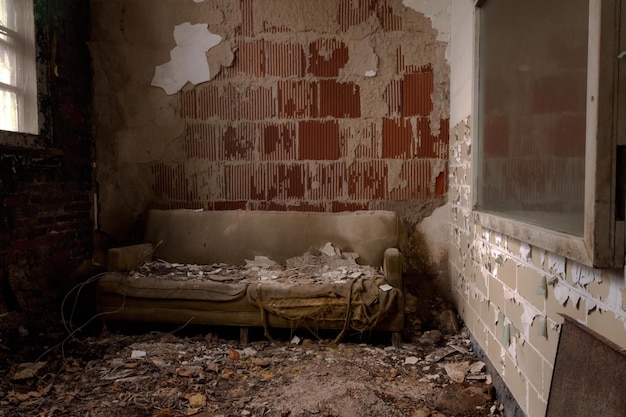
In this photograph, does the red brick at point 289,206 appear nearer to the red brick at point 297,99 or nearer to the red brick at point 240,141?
the red brick at point 240,141

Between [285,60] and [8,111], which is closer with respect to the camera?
[8,111]

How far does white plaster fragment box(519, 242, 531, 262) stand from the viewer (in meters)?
1.77

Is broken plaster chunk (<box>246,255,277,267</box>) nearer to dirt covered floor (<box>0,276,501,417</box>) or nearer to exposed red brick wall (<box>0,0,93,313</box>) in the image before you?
dirt covered floor (<box>0,276,501,417</box>)

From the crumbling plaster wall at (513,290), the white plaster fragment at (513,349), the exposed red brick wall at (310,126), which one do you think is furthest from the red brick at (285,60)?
the white plaster fragment at (513,349)

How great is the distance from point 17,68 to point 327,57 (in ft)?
7.69

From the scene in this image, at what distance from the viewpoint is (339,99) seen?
3795mm

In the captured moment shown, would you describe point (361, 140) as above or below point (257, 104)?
below

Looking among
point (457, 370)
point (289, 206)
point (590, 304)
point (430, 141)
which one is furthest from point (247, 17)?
point (590, 304)

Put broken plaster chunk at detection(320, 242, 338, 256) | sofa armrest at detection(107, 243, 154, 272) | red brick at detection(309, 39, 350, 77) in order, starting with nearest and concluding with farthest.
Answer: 1. sofa armrest at detection(107, 243, 154, 272)
2. broken plaster chunk at detection(320, 242, 338, 256)
3. red brick at detection(309, 39, 350, 77)

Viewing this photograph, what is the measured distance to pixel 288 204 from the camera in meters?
3.88

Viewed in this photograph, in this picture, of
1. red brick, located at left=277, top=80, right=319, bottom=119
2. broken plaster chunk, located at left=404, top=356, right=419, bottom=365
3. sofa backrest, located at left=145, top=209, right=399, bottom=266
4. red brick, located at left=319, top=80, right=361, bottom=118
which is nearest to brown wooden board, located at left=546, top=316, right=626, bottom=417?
broken plaster chunk, located at left=404, top=356, right=419, bottom=365

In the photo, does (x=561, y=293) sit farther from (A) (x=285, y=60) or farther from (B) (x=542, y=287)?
(A) (x=285, y=60)

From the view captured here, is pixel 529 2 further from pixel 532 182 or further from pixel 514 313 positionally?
pixel 514 313

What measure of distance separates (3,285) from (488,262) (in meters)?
3.06
